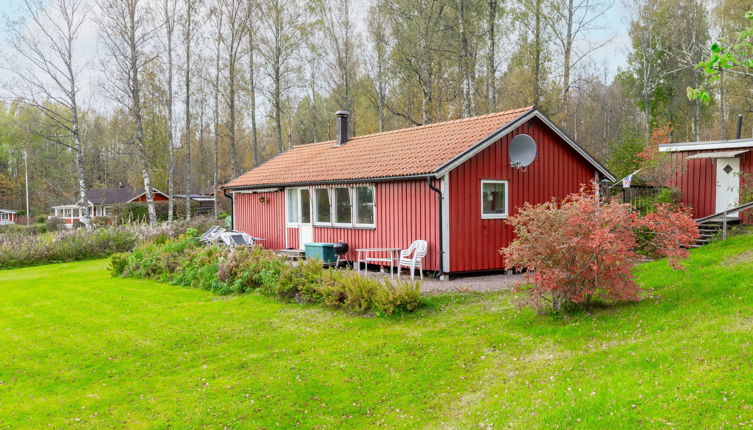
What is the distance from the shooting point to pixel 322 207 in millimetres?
14242

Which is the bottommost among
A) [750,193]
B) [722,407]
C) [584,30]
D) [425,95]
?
[722,407]

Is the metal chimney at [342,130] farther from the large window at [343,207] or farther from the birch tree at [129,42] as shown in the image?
the birch tree at [129,42]

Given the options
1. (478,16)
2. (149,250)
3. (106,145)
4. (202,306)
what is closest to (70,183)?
(106,145)

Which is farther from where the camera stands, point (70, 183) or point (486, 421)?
point (70, 183)

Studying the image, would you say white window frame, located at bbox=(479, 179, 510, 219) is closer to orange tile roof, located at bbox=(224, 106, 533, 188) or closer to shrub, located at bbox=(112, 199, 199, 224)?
orange tile roof, located at bbox=(224, 106, 533, 188)

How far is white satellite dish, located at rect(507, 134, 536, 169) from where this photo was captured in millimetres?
11836

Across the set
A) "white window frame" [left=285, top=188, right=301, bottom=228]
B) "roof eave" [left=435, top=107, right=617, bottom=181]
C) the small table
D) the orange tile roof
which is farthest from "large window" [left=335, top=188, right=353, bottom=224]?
"roof eave" [left=435, top=107, right=617, bottom=181]

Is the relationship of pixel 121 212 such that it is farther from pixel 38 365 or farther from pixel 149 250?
pixel 38 365

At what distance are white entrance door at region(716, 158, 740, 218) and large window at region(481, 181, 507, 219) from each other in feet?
27.6

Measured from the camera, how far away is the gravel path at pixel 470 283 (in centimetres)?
973

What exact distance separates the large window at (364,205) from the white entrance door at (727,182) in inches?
436

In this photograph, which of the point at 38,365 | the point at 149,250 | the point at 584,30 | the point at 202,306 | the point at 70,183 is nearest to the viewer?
the point at 38,365

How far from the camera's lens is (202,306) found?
9.86m

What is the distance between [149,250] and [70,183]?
39.2 m
